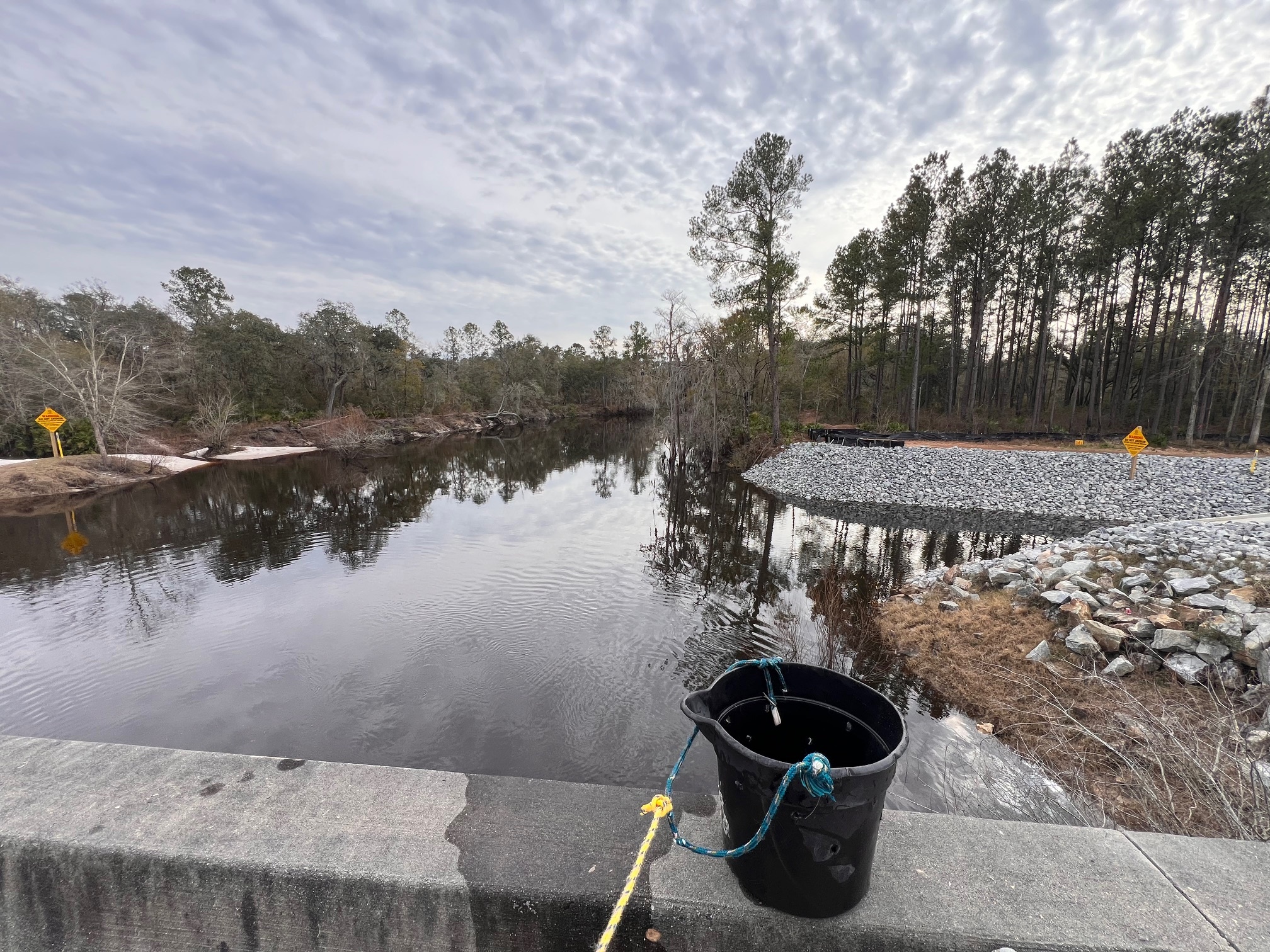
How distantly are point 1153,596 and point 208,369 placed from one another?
122 feet

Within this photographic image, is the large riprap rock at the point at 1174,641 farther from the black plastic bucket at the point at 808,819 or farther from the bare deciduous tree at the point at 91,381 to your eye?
the bare deciduous tree at the point at 91,381

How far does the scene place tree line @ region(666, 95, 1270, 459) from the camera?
1752cm

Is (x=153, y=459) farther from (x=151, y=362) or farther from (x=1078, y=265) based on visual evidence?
(x=1078, y=265)

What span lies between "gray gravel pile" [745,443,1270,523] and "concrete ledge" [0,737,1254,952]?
12.6m

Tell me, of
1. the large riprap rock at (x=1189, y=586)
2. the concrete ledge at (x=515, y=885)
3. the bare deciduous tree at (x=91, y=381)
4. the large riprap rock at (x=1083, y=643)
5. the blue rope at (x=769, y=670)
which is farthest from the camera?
the bare deciduous tree at (x=91, y=381)

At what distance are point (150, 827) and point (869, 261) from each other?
29.7 metres

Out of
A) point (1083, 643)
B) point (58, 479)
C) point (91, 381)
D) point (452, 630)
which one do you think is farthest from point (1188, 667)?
point (91, 381)

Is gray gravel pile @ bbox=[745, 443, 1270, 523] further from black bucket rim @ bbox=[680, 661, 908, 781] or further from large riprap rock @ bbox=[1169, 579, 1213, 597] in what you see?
black bucket rim @ bbox=[680, 661, 908, 781]

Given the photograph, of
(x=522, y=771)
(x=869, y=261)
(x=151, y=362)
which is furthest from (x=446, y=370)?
(x=522, y=771)

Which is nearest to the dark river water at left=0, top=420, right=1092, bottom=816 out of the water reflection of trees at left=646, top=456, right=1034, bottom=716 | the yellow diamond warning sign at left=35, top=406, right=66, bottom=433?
the water reflection of trees at left=646, top=456, right=1034, bottom=716

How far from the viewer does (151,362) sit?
22.4m

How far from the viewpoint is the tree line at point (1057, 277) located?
690 inches

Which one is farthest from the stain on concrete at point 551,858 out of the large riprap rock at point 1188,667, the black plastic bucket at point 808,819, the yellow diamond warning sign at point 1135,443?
the yellow diamond warning sign at point 1135,443

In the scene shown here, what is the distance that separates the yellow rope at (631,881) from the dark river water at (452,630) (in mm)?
2599
